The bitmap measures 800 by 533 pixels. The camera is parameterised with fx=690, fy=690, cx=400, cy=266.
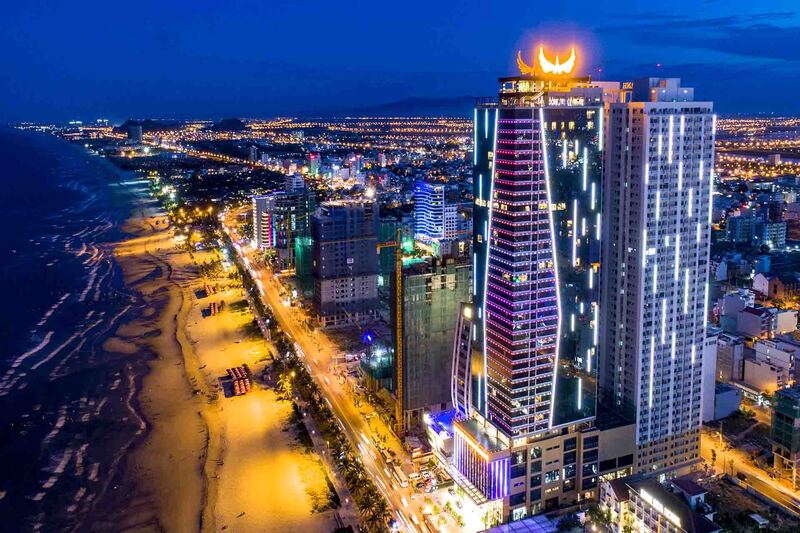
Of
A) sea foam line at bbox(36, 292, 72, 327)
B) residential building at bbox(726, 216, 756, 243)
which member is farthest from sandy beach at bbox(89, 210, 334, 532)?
residential building at bbox(726, 216, 756, 243)

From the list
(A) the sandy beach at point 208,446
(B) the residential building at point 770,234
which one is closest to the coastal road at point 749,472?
(A) the sandy beach at point 208,446

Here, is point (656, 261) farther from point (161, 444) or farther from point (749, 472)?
point (161, 444)

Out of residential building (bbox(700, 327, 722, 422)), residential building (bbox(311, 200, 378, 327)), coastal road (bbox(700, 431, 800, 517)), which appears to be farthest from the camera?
residential building (bbox(311, 200, 378, 327))

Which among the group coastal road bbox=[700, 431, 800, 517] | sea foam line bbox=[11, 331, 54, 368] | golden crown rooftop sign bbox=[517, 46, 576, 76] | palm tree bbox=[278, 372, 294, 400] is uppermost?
golden crown rooftop sign bbox=[517, 46, 576, 76]

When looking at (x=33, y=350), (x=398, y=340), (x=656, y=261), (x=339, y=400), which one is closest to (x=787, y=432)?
(x=656, y=261)

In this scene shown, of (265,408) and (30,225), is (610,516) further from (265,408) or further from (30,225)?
(30,225)

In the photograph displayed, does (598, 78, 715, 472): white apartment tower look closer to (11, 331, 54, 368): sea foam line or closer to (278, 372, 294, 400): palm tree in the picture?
(278, 372, 294, 400): palm tree

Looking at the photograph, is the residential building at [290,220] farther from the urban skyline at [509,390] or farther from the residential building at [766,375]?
the residential building at [766,375]
